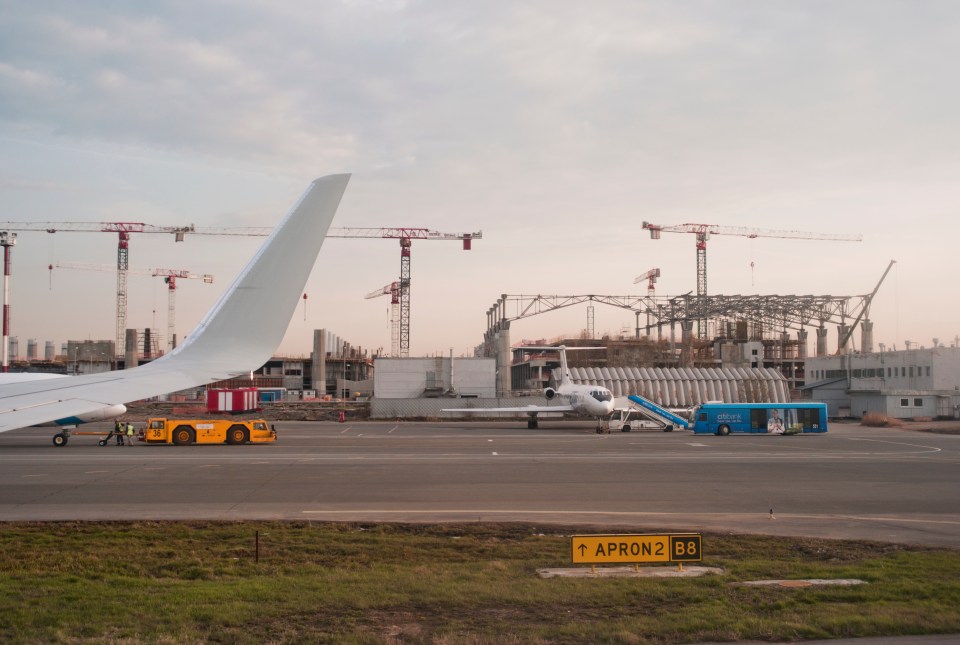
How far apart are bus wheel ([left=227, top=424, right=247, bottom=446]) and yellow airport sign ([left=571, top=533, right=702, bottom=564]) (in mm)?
33235

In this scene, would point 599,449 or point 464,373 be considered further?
point 464,373

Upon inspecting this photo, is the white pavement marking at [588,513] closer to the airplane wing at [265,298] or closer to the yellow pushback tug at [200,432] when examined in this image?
the airplane wing at [265,298]

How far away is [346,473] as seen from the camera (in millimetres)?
28688

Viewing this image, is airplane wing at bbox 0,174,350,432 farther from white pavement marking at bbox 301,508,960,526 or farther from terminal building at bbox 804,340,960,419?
terminal building at bbox 804,340,960,419

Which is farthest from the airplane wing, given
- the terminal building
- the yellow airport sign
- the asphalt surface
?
the terminal building

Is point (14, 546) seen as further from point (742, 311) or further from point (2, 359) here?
point (742, 311)

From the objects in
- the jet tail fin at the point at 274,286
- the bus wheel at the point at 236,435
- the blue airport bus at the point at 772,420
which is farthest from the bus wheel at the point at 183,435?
the jet tail fin at the point at 274,286

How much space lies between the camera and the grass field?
988 cm

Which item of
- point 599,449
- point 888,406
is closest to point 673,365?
point 888,406

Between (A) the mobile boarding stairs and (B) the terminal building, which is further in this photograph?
(B) the terminal building

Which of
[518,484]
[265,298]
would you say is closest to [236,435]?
[518,484]

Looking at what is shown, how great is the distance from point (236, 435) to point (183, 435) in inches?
108

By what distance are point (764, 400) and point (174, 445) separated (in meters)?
61.6

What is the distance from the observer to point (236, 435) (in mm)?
42906
